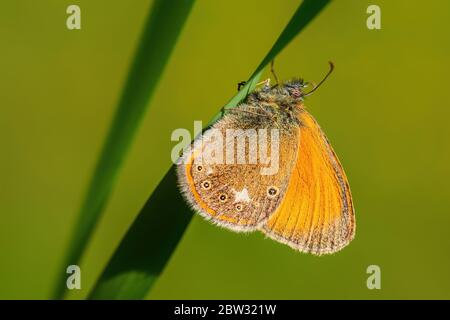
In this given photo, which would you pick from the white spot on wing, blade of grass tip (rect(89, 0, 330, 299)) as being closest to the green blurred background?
the white spot on wing

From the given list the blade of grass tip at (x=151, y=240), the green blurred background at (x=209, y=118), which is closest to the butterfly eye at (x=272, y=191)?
the blade of grass tip at (x=151, y=240)

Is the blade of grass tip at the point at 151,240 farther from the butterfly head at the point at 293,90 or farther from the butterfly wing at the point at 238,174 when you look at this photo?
the butterfly head at the point at 293,90

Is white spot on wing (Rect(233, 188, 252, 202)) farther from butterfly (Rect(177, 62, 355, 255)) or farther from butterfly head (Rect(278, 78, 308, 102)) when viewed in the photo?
butterfly head (Rect(278, 78, 308, 102))

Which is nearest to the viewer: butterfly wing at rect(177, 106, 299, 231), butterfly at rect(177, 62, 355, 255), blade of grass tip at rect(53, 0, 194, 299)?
blade of grass tip at rect(53, 0, 194, 299)

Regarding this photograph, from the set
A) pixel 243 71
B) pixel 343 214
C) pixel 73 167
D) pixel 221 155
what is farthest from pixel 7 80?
pixel 343 214

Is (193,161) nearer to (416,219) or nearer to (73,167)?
(73,167)
